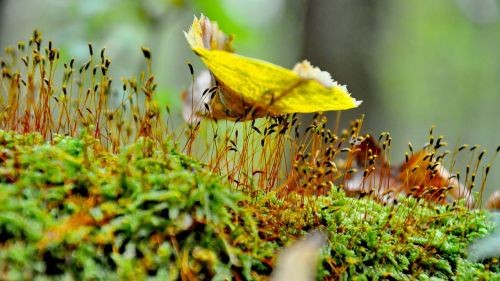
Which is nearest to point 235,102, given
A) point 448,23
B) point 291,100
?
point 291,100

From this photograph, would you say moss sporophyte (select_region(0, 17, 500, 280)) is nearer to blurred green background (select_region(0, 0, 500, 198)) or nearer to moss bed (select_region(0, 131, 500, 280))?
moss bed (select_region(0, 131, 500, 280))

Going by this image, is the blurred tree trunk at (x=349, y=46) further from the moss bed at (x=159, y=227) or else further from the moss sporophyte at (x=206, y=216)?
the moss bed at (x=159, y=227)

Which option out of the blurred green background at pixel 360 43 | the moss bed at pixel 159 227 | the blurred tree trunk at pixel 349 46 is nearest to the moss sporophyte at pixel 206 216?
the moss bed at pixel 159 227

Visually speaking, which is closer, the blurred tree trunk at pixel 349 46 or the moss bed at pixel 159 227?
the moss bed at pixel 159 227

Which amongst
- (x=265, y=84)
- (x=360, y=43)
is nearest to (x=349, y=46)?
(x=360, y=43)

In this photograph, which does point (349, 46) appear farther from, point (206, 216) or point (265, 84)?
point (206, 216)

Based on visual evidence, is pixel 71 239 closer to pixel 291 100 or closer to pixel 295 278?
pixel 295 278
